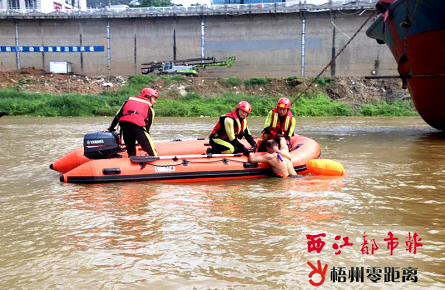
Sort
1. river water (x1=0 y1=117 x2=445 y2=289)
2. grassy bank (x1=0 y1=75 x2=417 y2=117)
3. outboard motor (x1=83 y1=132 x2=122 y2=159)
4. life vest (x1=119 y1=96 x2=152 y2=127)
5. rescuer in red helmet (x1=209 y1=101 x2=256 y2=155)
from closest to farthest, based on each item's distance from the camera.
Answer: river water (x1=0 y1=117 x2=445 y2=289), life vest (x1=119 y1=96 x2=152 y2=127), outboard motor (x1=83 y1=132 x2=122 y2=159), rescuer in red helmet (x1=209 y1=101 x2=256 y2=155), grassy bank (x1=0 y1=75 x2=417 y2=117)

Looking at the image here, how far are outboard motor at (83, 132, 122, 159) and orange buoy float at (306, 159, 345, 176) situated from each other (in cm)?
286

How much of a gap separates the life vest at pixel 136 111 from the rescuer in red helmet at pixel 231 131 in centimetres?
114

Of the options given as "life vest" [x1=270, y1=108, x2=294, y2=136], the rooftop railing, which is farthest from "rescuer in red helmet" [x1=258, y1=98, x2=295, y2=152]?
the rooftop railing

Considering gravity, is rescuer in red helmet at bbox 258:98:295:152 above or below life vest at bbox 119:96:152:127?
below

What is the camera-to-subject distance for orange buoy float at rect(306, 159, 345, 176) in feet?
19.5

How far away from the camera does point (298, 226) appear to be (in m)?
3.70

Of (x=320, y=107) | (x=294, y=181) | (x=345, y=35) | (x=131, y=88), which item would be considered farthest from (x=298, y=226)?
(x=345, y=35)

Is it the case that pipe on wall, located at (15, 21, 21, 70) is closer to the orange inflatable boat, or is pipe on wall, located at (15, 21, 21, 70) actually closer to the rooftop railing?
the rooftop railing

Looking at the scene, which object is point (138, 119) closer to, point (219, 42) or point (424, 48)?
point (424, 48)

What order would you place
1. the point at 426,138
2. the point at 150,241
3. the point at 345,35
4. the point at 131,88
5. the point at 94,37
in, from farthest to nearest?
the point at 94,37 < the point at 345,35 < the point at 131,88 < the point at 426,138 < the point at 150,241

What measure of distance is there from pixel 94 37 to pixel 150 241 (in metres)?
29.1

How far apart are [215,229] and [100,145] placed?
290 centimetres

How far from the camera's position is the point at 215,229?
3.67 m

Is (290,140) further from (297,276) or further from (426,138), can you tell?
(426,138)
